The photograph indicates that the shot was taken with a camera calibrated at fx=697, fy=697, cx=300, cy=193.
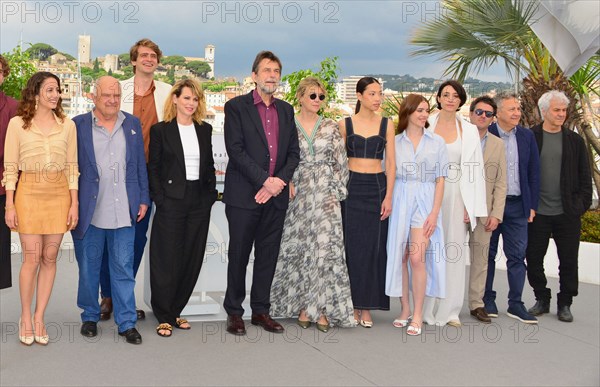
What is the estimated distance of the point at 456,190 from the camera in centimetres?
494

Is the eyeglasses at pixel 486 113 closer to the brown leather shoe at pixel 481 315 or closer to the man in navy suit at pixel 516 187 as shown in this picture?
the man in navy suit at pixel 516 187

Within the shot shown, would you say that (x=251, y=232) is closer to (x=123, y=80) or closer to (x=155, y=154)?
(x=155, y=154)

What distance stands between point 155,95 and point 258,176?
42.5 inches

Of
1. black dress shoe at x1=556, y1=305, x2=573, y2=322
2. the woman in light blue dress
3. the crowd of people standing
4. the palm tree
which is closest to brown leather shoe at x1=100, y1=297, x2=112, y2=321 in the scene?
the crowd of people standing

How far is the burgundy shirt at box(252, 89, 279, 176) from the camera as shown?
4.44 m

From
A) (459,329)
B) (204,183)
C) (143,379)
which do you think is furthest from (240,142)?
(459,329)

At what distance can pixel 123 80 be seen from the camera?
4.79 meters

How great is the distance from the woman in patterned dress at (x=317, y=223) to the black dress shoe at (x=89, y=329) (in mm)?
1227

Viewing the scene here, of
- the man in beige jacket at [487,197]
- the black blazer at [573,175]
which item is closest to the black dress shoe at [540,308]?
the man in beige jacket at [487,197]

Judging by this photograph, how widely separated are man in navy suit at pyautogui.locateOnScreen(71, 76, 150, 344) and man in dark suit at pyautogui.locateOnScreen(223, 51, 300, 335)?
1.89ft

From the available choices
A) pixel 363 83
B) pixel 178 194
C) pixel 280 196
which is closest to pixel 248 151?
pixel 280 196

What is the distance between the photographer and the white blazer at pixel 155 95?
4.75 meters

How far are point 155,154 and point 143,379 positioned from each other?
4.69 feet

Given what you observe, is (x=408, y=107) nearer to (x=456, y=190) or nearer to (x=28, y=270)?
(x=456, y=190)
